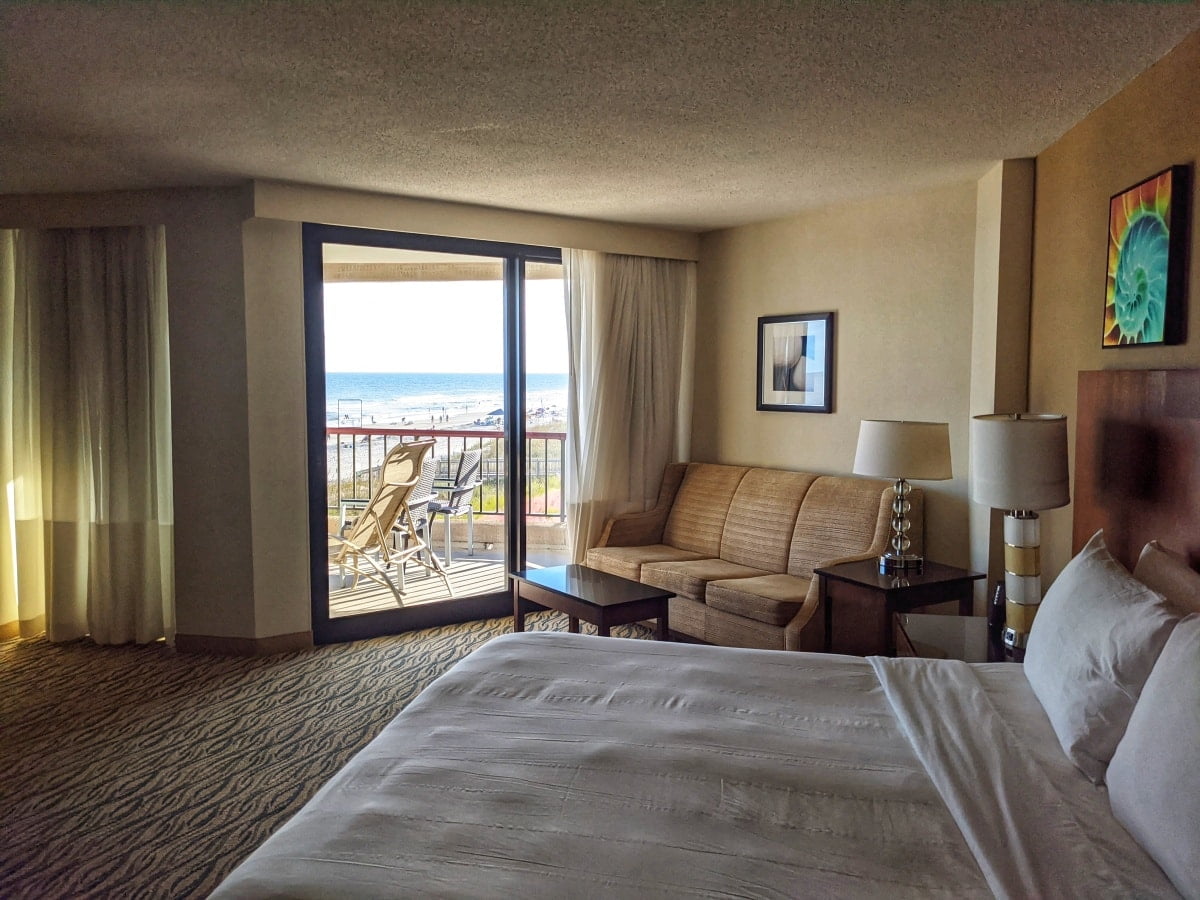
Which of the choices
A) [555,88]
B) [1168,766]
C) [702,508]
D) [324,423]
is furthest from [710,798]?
[702,508]

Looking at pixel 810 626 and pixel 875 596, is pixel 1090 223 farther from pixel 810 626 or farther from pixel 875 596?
pixel 810 626

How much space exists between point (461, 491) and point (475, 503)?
0.12 m

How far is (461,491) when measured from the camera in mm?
5047

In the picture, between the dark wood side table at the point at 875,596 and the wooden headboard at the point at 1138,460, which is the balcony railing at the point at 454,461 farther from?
the wooden headboard at the point at 1138,460

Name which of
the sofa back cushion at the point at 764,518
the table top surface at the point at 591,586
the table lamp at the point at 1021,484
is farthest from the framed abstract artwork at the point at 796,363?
the table lamp at the point at 1021,484

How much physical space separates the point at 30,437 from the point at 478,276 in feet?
8.55

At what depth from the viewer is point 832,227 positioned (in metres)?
4.72

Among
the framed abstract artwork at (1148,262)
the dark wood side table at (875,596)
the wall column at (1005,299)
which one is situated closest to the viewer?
the framed abstract artwork at (1148,262)

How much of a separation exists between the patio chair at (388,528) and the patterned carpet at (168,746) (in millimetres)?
412

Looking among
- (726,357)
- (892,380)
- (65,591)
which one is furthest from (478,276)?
(65,591)

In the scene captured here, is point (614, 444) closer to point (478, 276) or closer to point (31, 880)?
point (478, 276)

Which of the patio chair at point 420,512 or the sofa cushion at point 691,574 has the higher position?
the patio chair at point 420,512

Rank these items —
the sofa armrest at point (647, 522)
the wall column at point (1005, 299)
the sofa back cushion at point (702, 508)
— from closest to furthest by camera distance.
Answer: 1. the wall column at point (1005, 299)
2. the sofa back cushion at point (702, 508)
3. the sofa armrest at point (647, 522)

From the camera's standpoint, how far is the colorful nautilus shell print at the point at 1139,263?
2404 mm
